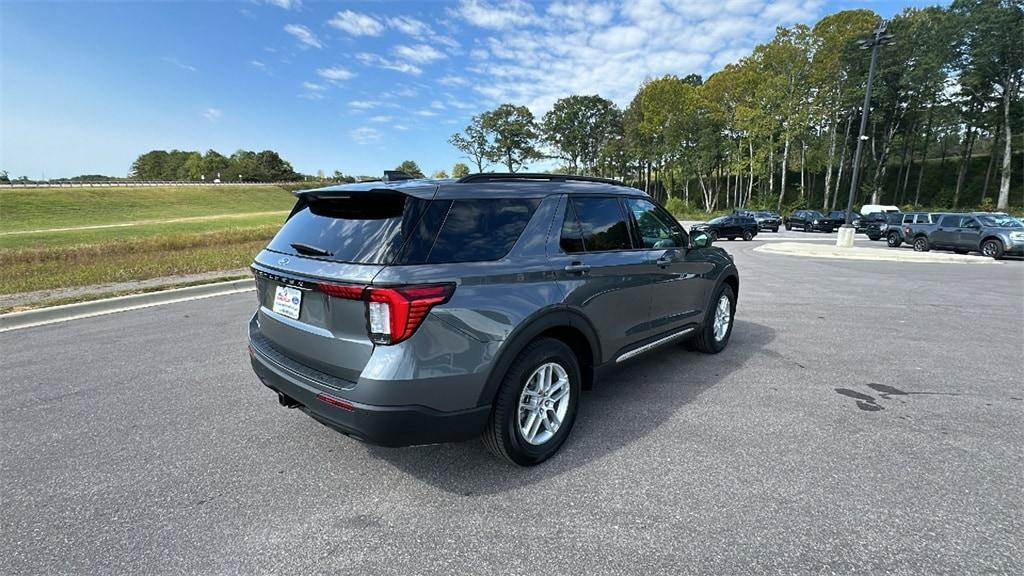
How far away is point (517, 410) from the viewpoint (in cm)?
270

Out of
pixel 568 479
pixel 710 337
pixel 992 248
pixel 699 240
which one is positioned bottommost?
pixel 568 479

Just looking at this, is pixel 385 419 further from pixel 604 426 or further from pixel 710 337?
pixel 710 337

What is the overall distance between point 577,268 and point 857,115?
51465mm

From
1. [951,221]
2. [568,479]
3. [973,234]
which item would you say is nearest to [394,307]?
[568,479]

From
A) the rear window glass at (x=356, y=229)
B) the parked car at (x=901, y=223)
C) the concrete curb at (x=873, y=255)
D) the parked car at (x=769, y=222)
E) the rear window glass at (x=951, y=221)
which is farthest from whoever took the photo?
the parked car at (x=769, y=222)

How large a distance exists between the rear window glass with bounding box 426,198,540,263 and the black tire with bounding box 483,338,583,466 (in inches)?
24.3

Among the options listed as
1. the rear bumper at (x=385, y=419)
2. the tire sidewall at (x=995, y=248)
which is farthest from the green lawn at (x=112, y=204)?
the tire sidewall at (x=995, y=248)

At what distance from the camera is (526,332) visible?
2.62 meters

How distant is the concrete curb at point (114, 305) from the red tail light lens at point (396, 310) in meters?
6.88

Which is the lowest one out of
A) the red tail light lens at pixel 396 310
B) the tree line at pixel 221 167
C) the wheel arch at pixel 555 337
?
the wheel arch at pixel 555 337

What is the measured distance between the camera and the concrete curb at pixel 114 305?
6.27m

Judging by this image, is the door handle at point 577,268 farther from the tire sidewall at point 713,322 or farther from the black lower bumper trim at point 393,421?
the tire sidewall at point 713,322

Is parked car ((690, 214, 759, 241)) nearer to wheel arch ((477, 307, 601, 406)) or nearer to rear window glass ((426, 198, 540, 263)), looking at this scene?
wheel arch ((477, 307, 601, 406))

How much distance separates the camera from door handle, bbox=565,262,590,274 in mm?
2955
